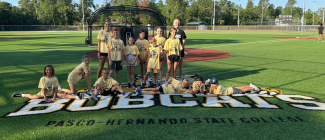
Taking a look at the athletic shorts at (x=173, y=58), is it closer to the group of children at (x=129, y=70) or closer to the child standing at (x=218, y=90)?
the group of children at (x=129, y=70)

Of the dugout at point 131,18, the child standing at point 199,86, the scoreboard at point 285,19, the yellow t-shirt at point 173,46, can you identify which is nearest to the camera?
the child standing at point 199,86

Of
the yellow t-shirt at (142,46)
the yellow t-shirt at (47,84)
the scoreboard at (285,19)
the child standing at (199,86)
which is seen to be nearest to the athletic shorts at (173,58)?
the yellow t-shirt at (142,46)

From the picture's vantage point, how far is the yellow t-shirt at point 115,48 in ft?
20.7

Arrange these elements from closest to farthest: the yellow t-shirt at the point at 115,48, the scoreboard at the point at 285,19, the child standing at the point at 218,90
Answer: the child standing at the point at 218,90
the yellow t-shirt at the point at 115,48
the scoreboard at the point at 285,19

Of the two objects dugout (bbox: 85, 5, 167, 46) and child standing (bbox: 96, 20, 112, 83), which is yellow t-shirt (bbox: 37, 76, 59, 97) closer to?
child standing (bbox: 96, 20, 112, 83)

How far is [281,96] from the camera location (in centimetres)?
557

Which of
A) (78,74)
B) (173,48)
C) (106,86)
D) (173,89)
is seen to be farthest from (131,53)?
(173,89)

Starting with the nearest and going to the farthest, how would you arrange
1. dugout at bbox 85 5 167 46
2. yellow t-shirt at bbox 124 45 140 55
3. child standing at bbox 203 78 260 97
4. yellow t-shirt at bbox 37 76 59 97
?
yellow t-shirt at bbox 37 76 59 97
child standing at bbox 203 78 260 97
yellow t-shirt at bbox 124 45 140 55
dugout at bbox 85 5 167 46

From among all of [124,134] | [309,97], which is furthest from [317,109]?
[124,134]

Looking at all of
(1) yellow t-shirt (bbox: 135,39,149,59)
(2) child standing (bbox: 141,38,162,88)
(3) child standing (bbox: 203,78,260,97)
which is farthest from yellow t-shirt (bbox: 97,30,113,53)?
(3) child standing (bbox: 203,78,260,97)

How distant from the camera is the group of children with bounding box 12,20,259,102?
5402 mm

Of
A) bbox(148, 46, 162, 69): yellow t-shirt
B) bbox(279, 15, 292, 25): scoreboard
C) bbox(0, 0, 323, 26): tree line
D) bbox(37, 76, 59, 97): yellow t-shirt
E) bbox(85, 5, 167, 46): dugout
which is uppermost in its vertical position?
bbox(0, 0, 323, 26): tree line

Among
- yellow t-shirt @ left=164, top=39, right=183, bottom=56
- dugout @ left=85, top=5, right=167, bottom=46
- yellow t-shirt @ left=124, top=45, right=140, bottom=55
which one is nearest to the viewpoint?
yellow t-shirt @ left=124, top=45, right=140, bottom=55

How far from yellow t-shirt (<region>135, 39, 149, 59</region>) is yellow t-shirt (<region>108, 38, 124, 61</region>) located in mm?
538
